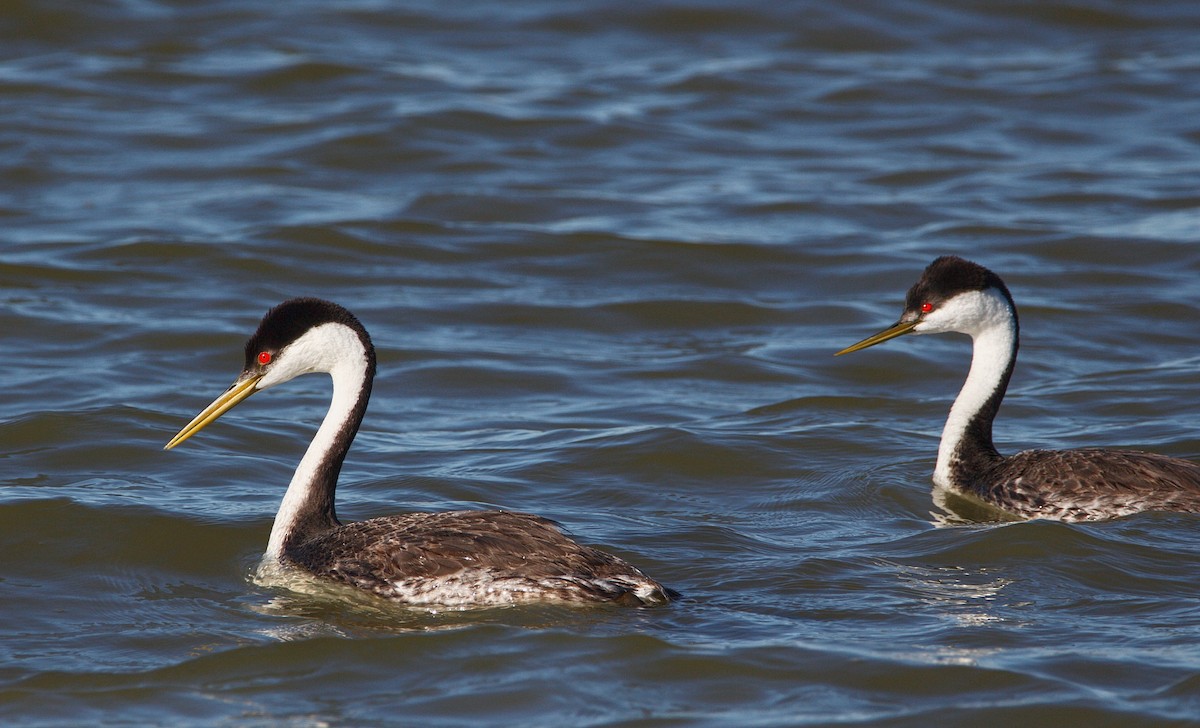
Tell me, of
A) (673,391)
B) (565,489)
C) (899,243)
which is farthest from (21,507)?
(899,243)

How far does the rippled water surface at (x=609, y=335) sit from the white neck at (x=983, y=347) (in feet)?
1.47

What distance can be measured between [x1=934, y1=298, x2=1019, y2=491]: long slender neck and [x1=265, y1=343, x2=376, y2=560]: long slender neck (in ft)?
11.3

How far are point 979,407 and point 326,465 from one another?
390cm

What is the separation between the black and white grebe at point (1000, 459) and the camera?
8.59 meters

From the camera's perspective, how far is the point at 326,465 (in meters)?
7.96

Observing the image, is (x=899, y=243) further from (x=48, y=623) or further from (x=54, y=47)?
(x=54, y=47)

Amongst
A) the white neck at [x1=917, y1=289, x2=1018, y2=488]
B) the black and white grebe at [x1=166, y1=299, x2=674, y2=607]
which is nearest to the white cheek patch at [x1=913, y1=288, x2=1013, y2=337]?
the white neck at [x1=917, y1=289, x2=1018, y2=488]

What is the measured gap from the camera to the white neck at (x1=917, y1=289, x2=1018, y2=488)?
9.60m

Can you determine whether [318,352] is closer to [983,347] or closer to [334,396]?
[334,396]

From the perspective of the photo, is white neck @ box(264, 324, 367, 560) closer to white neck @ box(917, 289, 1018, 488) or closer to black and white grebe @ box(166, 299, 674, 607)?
black and white grebe @ box(166, 299, 674, 607)

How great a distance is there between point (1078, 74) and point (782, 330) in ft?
32.7

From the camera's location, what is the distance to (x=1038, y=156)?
18094 millimetres

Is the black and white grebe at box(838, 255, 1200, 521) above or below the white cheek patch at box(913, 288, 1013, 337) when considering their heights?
below

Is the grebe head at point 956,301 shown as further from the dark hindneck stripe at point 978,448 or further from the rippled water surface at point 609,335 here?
the rippled water surface at point 609,335
